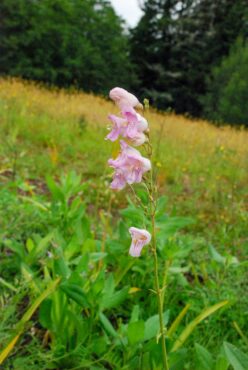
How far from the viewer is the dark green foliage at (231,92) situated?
1861 centimetres

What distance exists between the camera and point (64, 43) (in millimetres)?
20688

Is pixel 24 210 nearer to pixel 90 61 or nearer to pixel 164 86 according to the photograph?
pixel 90 61

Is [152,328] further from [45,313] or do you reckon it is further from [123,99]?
[123,99]

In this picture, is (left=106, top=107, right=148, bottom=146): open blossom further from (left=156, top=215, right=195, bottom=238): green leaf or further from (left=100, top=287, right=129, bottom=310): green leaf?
(left=156, top=215, right=195, bottom=238): green leaf

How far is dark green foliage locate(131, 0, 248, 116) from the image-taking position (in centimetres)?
2556

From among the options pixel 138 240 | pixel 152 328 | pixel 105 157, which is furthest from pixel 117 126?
pixel 105 157

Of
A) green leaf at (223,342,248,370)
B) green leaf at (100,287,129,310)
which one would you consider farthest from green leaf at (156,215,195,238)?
green leaf at (223,342,248,370)

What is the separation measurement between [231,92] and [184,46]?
882 centimetres

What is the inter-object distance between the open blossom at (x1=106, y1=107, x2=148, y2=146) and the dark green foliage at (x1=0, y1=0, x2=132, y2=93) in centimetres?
1962

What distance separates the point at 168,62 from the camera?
2678 centimetres

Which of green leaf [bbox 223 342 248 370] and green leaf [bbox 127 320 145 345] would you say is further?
green leaf [bbox 127 320 145 345]

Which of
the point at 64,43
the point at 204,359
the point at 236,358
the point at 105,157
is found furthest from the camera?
the point at 64,43

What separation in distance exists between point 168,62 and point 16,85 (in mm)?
20273

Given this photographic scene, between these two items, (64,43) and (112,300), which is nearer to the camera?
(112,300)
